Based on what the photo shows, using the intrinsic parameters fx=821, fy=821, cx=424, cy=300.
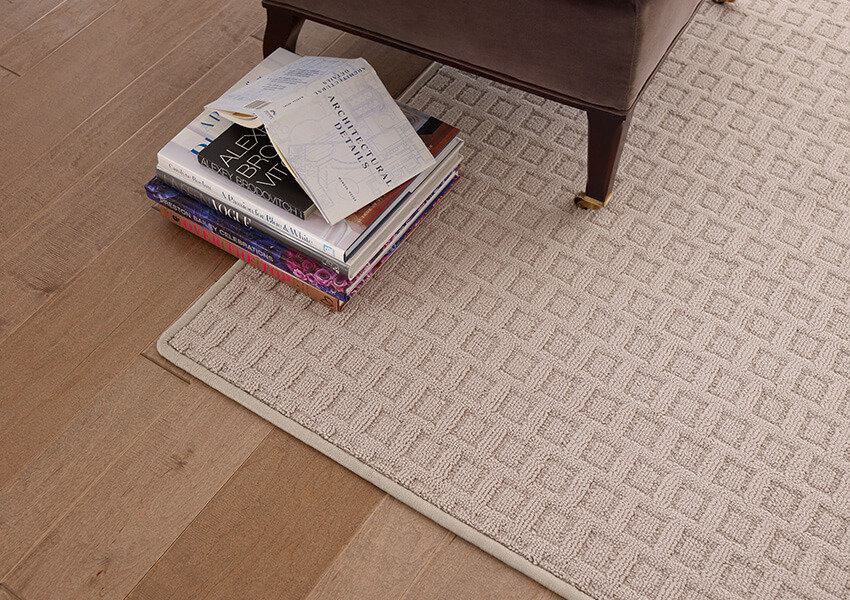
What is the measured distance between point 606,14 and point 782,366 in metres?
0.47

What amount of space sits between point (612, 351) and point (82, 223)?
746mm

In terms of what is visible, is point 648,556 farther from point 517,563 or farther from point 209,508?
point 209,508

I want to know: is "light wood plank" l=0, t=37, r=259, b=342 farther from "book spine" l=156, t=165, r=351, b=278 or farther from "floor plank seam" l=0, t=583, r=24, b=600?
"floor plank seam" l=0, t=583, r=24, b=600

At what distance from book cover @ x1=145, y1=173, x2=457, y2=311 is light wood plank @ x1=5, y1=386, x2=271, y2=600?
178 mm

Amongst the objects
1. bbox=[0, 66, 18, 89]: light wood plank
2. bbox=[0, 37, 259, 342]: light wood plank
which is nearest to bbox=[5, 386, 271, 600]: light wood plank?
bbox=[0, 37, 259, 342]: light wood plank

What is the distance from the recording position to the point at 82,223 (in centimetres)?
115

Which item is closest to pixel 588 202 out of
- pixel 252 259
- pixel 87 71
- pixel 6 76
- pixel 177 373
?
pixel 252 259

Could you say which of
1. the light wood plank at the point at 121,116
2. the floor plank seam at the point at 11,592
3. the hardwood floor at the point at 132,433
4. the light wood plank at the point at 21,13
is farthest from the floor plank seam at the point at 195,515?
the light wood plank at the point at 21,13

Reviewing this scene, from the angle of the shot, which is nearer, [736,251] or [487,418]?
[487,418]

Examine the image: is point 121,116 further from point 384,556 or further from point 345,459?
point 384,556

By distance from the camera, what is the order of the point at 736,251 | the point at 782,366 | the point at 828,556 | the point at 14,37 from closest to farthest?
1. the point at 828,556
2. the point at 782,366
3. the point at 736,251
4. the point at 14,37

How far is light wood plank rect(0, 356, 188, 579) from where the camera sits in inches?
35.5

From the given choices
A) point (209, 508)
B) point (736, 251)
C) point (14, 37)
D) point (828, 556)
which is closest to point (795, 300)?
point (736, 251)

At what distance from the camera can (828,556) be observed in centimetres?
88
